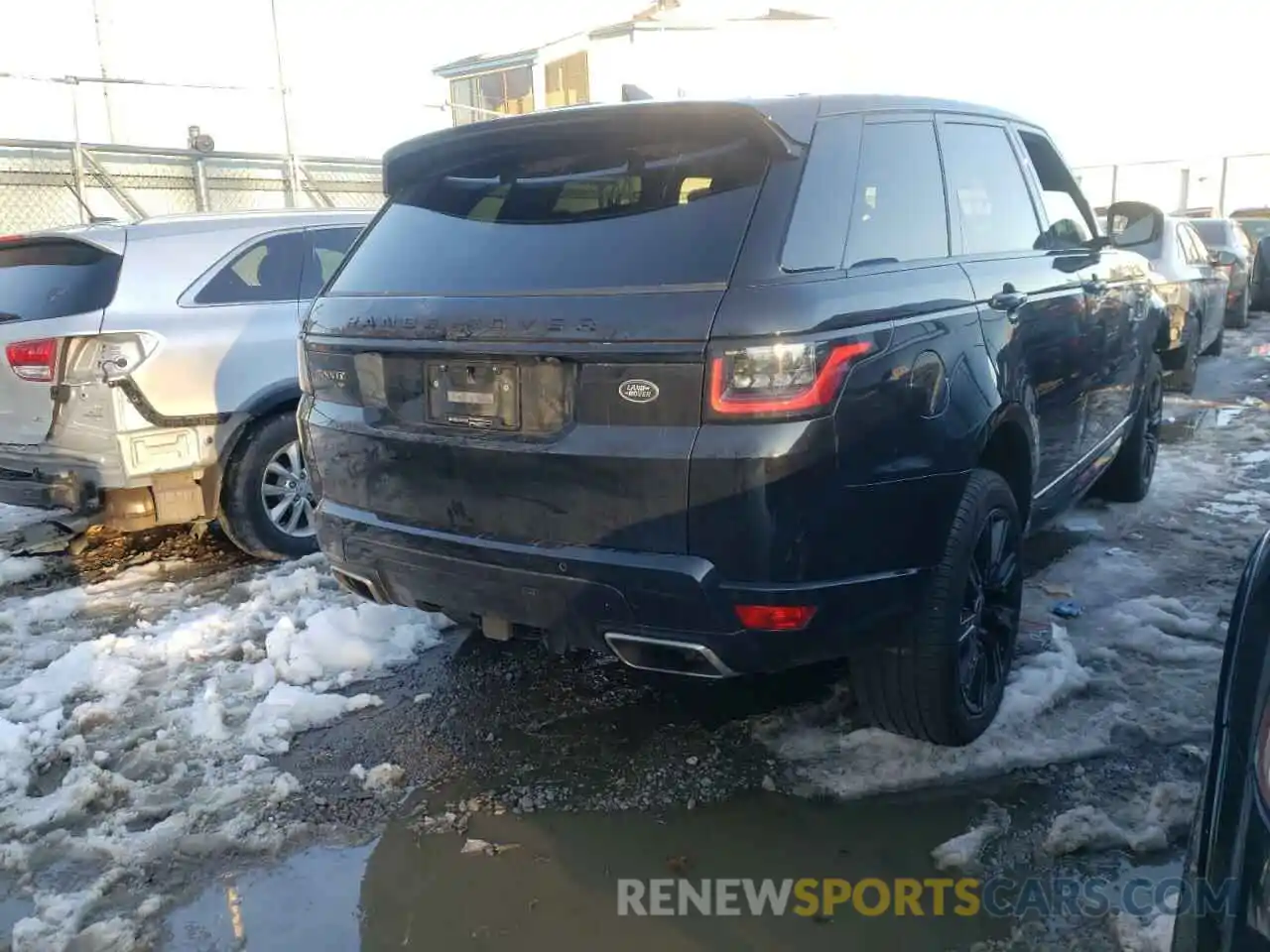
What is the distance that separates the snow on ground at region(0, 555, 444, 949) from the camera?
2.85 m

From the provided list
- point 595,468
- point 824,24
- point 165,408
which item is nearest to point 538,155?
point 595,468

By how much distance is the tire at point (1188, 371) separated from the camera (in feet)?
30.0

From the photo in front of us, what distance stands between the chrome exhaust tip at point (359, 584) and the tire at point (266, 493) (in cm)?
182

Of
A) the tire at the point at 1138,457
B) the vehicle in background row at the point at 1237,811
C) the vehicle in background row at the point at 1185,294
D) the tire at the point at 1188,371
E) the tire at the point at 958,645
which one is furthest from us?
the tire at the point at 1188,371

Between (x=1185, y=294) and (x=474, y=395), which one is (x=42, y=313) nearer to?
(x=474, y=395)

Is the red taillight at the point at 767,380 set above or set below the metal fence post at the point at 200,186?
below

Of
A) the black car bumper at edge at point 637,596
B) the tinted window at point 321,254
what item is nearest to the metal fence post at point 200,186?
the tinted window at point 321,254

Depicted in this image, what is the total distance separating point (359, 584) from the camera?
313 cm

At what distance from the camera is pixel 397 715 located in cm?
358

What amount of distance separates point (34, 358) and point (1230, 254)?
13530mm

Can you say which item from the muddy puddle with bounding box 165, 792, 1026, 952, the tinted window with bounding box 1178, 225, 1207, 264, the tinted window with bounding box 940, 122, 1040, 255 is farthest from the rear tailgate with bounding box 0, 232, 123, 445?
the tinted window with bounding box 1178, 225, 1207, 264

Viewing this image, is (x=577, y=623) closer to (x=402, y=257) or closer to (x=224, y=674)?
(x=402, y=257)

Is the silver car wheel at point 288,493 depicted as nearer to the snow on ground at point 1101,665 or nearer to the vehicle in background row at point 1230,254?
the snow on ground at point 1101,665

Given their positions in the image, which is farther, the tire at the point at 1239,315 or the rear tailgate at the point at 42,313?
the tire at the point at 1239,315
